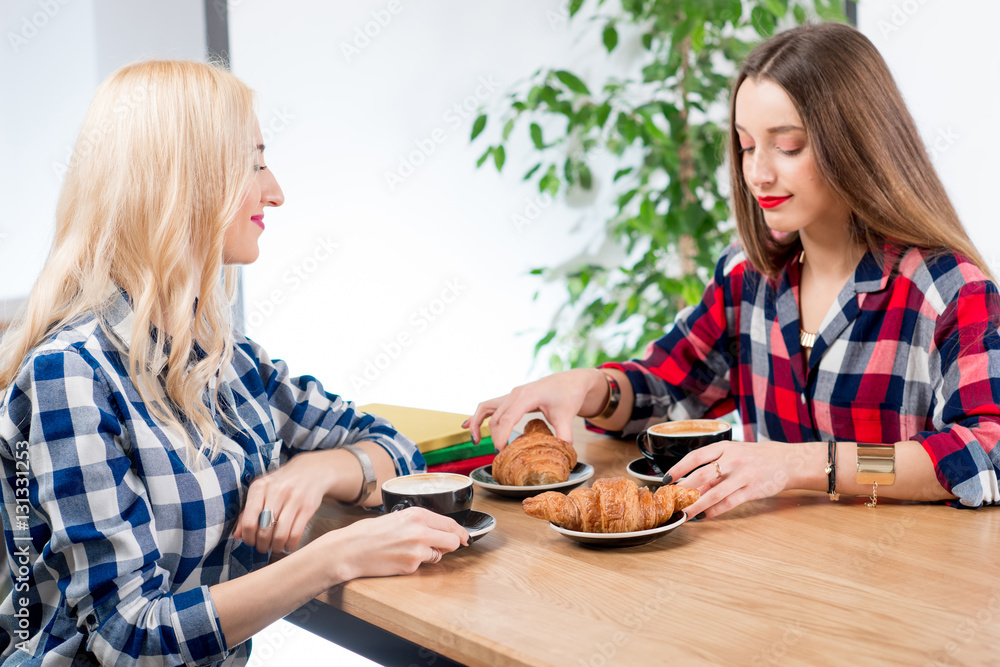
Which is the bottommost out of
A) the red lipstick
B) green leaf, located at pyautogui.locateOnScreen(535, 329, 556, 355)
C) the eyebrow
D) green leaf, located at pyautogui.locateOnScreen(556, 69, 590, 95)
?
green leaf, located at pyautogui.locateOnScreen(535, 329, 556, 355)

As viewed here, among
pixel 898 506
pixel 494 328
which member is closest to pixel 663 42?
pixel 494 328

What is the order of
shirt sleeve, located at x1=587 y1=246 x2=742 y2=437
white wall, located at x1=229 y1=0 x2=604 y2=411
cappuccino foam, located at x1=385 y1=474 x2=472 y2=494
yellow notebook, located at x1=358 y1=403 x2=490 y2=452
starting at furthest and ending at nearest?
white wall, located at x1=229 y1=0 x2=604 y2=411
shirt sleeve, located at x1=587 y1=246 x2=742 y2=437
yellow notebook, located at x1=358 y1=403 x2=490 y2=452
cappuccino foam, located at x1=385 y1=474 x2=472 y2=494

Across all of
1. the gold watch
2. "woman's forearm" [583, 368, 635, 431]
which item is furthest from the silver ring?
the gold watch

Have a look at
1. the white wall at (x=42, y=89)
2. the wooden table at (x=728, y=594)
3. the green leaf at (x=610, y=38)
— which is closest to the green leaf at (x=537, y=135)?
the green leaf at (x=610, y=38)

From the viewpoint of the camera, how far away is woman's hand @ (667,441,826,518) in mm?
1047

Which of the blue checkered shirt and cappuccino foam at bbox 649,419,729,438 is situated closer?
the blue checkered shirt

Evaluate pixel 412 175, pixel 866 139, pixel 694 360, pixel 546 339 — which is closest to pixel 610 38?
pixel 412 175

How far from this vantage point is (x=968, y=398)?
3.65ft

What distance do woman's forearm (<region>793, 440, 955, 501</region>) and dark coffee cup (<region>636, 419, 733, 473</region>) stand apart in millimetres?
135

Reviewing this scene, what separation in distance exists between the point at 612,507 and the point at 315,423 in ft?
1.70

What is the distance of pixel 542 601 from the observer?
32.3 inches

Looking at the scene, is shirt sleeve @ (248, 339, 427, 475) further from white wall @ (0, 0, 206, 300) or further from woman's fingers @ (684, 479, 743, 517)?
white wall @ (0, 0, 206, 300)

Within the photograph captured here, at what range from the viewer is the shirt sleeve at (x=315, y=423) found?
1.23 meters

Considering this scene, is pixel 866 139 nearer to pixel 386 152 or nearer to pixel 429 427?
pixel 429 427
